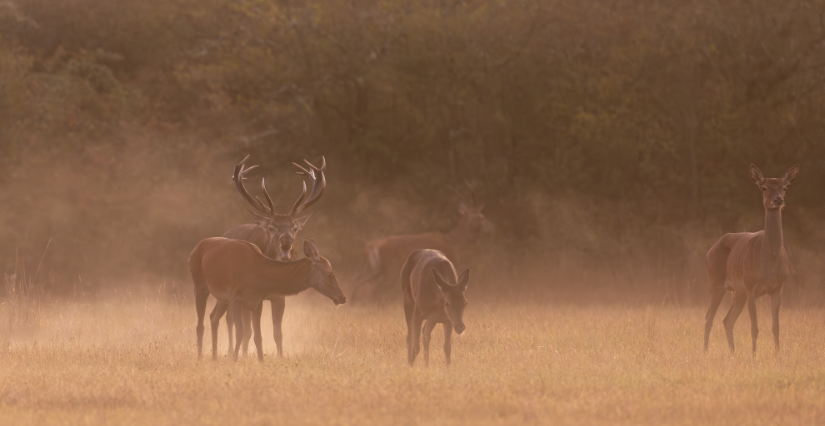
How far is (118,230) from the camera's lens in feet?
71.3

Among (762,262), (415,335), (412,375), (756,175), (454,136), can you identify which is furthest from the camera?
(454,136)

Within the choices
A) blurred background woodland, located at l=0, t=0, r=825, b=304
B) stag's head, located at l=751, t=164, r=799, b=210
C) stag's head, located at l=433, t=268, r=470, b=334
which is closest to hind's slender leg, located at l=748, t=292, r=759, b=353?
stag's head, located at l=751, t=164, r=799, b=210

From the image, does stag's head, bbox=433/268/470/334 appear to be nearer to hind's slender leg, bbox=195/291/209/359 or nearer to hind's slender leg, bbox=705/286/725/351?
hind's slender leg, bbox=195/291/209/359

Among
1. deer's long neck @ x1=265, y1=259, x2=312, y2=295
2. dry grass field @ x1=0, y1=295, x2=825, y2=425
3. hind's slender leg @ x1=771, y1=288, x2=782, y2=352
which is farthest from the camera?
hind's slender leg @ x1=771, y1=288, x2=782, y2=352

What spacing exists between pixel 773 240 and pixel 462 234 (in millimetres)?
9351

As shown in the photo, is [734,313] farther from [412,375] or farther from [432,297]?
[412,375]

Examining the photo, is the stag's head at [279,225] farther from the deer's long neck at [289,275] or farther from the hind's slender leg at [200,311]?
the hind's slender leg at [200,311]

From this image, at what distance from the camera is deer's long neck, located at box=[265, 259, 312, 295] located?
10.2 m

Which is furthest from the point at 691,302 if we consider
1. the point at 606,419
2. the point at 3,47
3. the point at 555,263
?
the point at 3,47

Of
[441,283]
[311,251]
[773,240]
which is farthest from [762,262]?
[311,251]

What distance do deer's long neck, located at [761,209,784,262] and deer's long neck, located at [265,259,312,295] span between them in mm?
5053

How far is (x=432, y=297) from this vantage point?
9.41 meters

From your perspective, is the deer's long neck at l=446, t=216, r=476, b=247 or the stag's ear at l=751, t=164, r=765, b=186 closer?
Answer: the stag's ear at l=751, t=164, r=765, b=186

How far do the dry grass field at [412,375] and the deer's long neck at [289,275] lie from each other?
2.48 ft
